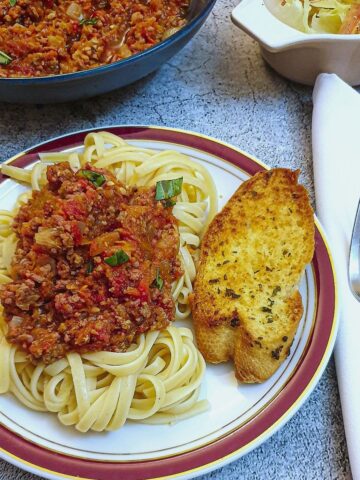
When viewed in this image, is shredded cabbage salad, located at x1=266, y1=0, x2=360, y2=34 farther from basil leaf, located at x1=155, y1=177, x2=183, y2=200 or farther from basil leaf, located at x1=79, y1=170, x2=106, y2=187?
basil leaf, located at x1=79, y1=170, x2=106, y2=187

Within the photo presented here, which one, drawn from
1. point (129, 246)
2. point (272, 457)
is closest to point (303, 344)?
point (272, 457)

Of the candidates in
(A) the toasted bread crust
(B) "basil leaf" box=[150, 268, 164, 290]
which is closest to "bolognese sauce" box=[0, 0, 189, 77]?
(A) the toasted bread crust

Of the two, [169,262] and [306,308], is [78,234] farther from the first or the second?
[306,308]

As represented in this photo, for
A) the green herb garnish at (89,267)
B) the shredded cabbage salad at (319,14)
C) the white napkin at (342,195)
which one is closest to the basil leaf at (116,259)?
the green herb garnish at (89,267)

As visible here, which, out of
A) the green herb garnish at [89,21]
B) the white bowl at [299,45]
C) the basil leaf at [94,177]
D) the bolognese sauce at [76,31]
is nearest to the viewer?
the basil leaf at [94,177]

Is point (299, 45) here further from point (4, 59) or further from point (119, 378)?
point (119, 378)

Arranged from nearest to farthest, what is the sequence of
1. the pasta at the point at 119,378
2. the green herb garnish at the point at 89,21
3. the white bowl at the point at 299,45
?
→ the pasta at the point at 119,378, the white bowl at the point at 299,45, the green herb garnish at the point at 89,21

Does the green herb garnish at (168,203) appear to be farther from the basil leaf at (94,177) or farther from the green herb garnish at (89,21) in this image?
the green herb garnish at (89,21)

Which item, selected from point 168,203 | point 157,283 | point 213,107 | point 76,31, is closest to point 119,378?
point 157,283
